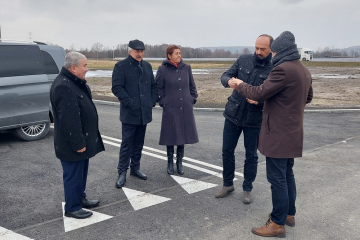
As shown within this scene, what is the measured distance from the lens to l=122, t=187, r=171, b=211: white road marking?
4457 mm

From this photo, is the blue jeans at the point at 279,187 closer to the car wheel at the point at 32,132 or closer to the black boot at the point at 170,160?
the black boot at the point at 170,160

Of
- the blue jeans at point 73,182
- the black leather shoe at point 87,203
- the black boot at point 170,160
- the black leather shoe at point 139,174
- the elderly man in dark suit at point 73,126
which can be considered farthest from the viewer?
the black boot at point 170,160

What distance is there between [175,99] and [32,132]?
3919mm

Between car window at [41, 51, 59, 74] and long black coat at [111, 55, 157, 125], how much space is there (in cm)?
326

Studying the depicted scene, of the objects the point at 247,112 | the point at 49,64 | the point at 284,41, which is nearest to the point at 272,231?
the point at 247,112

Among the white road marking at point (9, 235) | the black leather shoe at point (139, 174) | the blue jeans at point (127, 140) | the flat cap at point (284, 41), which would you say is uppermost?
the flat cap at point (284, 41)

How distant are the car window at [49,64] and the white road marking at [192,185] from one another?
4.03 metres

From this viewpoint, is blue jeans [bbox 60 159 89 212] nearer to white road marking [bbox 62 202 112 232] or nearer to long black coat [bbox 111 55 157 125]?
A: white road marking [bbox 62 202 112 232]

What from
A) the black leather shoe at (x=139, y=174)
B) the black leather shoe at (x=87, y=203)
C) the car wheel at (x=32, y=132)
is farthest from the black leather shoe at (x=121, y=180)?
the car wheel at (x=32, y=132)

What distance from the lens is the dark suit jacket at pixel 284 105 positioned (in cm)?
346

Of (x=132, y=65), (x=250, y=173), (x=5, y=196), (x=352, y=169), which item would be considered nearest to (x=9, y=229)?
(x=5, y=196)

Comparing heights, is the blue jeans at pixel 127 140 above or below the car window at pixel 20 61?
below

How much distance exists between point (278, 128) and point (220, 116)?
24.8 ft

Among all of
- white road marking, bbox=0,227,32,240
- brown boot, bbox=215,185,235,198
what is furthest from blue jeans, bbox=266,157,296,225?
white road marking, bbox=0,227,32,240
